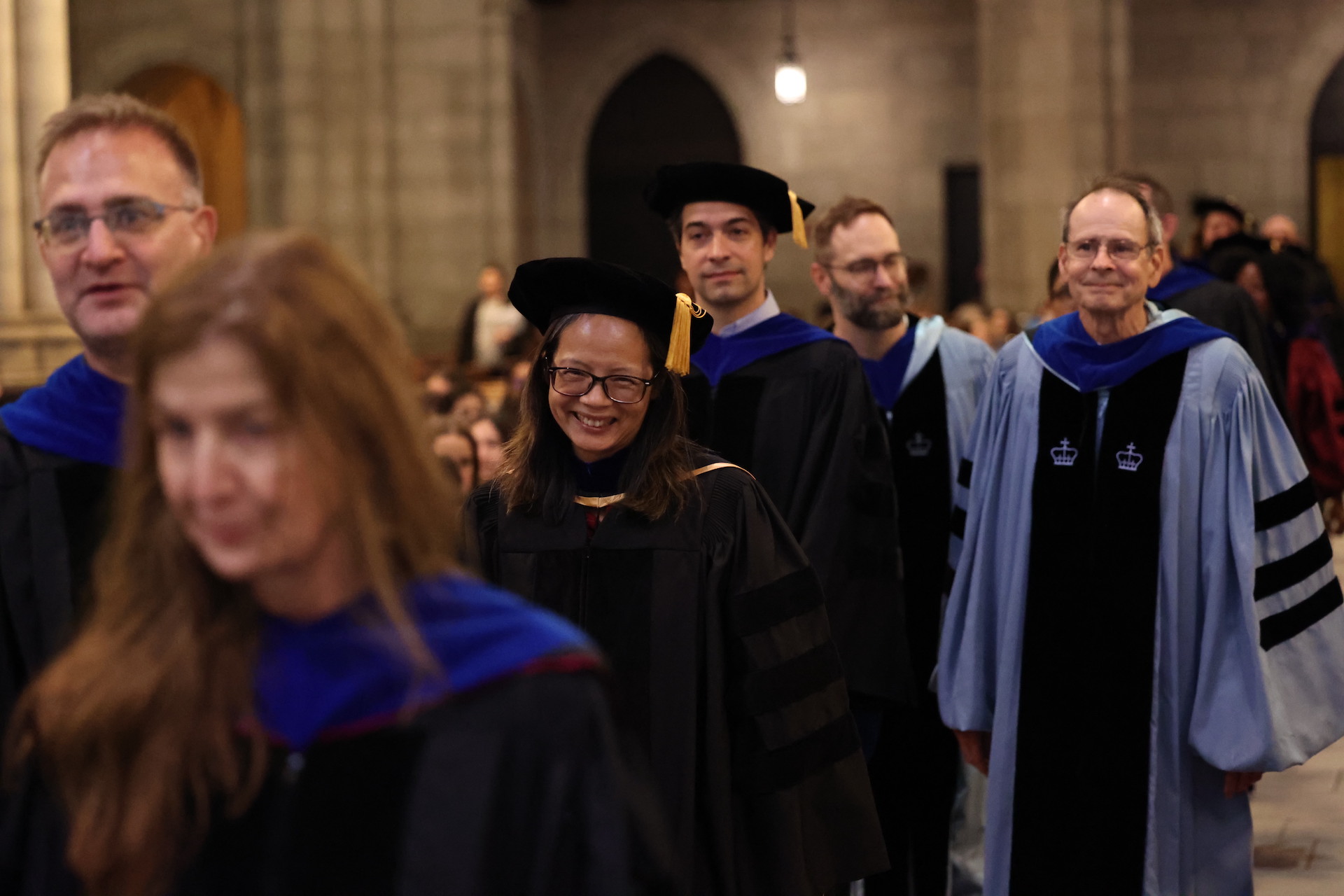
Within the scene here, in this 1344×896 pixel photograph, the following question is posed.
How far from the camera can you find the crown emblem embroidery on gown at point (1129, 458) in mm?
3883

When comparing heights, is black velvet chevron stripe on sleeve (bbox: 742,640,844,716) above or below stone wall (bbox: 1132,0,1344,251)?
below

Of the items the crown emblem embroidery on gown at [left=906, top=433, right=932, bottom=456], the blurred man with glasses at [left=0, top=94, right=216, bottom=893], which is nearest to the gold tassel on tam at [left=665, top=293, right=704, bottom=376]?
the blurred man with glasses at [left=0, top=94, right=216, bottom=893]

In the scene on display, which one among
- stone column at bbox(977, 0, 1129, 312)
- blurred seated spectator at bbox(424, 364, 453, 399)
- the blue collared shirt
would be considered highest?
stone column at bbox(977, 0, 1129, 312)

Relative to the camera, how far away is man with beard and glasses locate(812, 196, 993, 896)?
5.01 m

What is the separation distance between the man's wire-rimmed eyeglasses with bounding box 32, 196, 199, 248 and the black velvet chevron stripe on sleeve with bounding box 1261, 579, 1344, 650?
2.72 m

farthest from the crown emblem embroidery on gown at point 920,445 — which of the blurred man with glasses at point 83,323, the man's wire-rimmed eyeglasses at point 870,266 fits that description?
the blurred man with glasses at point 83,323

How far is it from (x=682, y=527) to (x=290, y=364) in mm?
1663

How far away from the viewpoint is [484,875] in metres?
1.58

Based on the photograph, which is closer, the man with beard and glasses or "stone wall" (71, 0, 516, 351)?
the man with beard and glasses

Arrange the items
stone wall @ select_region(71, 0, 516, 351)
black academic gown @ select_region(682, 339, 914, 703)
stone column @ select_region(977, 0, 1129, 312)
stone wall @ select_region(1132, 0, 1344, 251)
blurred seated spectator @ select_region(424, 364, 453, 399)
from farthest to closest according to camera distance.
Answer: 1. stone wall @ select_region(1132, 0, 1344, 251)
2. stone column @ select_region(977, 0, 1129, 312)
3. stone wall @ select_region(71, 0, 516, 351)
4. blurred seated spectator @ select_region(424, 364, 453, 399)
5. black academic gown @ select_region(682, 339, 914, 703)

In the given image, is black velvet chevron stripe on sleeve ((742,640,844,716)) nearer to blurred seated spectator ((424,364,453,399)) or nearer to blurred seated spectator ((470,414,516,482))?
blurred seated spectator ((470,414,516,482))

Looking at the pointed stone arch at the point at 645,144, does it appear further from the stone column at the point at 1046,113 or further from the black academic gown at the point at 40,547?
the black academic gown at the point at 40,547

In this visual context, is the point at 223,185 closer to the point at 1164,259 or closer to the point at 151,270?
the point at 1164,259

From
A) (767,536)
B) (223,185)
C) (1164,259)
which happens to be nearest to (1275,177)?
(223,185)
